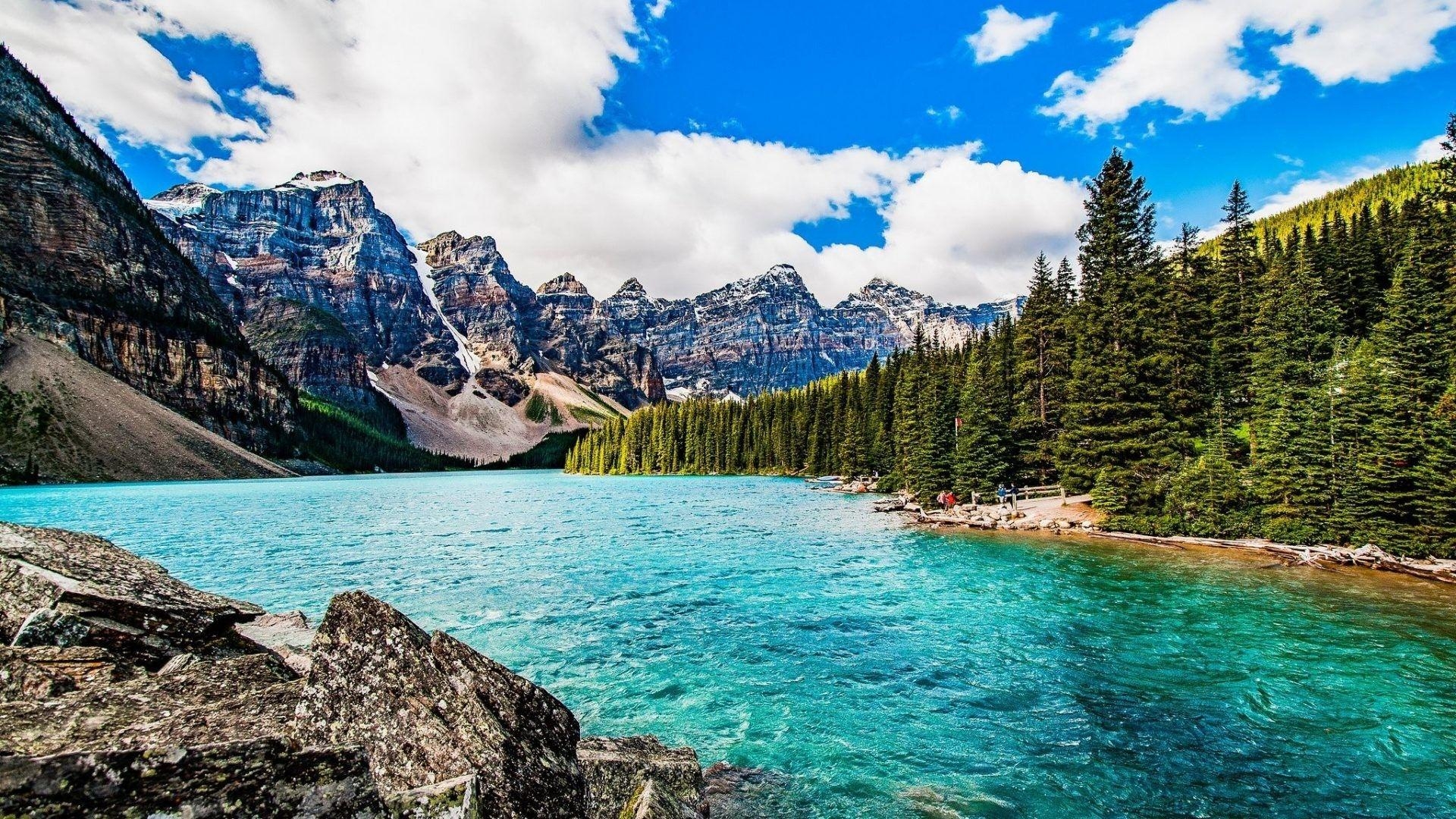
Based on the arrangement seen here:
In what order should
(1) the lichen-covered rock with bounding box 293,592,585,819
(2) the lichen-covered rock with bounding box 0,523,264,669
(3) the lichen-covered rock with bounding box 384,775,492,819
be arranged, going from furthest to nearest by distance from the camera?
(2) the lichen-covered rock with bounding box 0,523,264,669 < (1) the lichen-covered rock with bounding box 293,592,585,819 < (3) the lichen-covered rock with bounding box 384,775,492,819

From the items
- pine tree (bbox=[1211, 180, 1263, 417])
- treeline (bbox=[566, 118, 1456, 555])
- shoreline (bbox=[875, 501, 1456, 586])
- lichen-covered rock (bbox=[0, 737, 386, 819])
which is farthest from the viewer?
pine tree (bbox=[1211, 180, 1263, 417])

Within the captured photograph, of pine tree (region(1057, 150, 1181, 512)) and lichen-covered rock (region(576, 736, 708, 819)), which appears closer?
lichen-covered rock (region(576, 736, 708, 819))

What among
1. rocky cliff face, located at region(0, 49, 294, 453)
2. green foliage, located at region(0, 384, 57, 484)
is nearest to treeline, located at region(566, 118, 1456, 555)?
green foliage, located at region(0, 384, 57, 484)

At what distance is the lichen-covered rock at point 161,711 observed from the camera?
367 cm

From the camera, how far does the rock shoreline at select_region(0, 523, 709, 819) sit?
2.98 metres

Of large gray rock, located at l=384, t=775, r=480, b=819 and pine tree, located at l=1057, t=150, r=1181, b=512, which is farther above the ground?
pine tree, located at l=1057, t=150, r=1181, b=512

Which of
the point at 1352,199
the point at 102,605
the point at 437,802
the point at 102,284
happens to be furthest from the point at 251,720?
the point at 102,284

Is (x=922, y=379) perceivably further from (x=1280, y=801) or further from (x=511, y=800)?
(x=511, y=800)

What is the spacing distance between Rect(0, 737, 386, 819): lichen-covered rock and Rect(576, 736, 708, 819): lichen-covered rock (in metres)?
3.52

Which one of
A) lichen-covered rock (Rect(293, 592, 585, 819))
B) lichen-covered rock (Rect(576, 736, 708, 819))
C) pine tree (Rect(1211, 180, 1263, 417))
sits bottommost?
lichen-covered rock (Rect(576, 736, 708, 819))

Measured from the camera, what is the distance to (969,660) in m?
16.4

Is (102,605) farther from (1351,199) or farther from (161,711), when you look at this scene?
(1351,199)

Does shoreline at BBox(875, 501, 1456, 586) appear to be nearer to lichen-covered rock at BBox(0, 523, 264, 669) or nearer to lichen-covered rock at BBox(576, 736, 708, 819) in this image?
lichen-covered rock at BBox(576, 736, 708, 819)

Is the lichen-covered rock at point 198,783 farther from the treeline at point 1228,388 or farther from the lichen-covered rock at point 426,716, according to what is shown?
the treeline at point 1228,388
